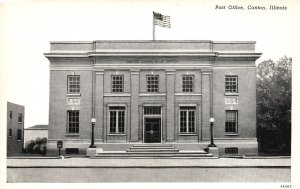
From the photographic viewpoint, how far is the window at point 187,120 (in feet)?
96.1

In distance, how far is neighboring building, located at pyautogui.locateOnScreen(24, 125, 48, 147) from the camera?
2632 cm

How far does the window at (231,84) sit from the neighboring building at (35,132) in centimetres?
1056

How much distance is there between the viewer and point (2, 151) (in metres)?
20.8

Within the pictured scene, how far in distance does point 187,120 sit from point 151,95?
262 centimetres

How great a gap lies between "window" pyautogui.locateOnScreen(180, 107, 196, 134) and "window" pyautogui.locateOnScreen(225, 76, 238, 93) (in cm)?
240

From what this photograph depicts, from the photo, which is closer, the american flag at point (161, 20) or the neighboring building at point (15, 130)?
the american flag at point (161, 20)

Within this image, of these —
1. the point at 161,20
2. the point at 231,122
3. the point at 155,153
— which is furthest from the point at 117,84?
the point at 161,20

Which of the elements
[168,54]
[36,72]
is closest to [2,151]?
[36,72]

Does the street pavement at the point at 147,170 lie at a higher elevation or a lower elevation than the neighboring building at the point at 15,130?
lower

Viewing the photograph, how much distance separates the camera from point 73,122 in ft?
94.5

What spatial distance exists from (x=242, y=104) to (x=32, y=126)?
38.6 feet

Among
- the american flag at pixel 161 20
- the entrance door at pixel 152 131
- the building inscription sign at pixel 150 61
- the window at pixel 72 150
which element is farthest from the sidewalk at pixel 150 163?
the american flag at pixel 161 20

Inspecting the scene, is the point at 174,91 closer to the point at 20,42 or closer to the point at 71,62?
the point at 71,62

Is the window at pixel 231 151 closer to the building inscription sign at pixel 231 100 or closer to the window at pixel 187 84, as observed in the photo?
the building inscription sign at pixel 231 100
